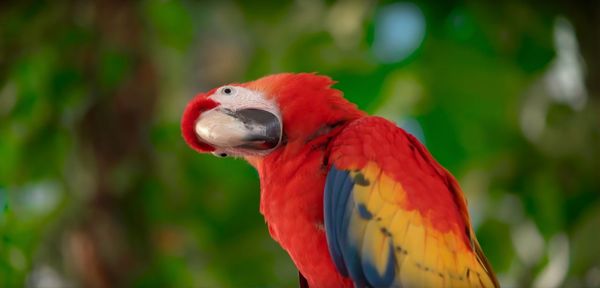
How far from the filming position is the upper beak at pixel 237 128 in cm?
62

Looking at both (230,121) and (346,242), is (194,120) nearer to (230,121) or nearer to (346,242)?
(230,121)

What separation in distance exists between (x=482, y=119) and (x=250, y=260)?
49 centimetres

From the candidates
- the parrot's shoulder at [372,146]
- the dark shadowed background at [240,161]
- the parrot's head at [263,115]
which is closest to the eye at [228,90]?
the parrot's head at [263,115]

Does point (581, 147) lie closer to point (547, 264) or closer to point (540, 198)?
point (540, 198)

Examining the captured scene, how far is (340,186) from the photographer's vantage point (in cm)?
63

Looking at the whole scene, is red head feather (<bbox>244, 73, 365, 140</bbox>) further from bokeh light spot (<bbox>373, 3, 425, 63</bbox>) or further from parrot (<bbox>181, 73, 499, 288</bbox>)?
bokeh light spot (<bbox>373, 3, 425, 63</bbox>)

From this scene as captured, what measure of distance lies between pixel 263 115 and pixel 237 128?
40 millimetres

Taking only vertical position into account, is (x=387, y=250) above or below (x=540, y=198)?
above

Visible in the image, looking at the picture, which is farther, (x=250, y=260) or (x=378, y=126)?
(x=250, y=260)

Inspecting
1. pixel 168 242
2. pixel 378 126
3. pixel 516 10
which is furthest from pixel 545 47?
pixel 168 242

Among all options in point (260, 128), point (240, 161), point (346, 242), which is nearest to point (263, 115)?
point (260, 128)

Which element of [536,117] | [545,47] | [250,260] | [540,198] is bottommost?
[250,260]

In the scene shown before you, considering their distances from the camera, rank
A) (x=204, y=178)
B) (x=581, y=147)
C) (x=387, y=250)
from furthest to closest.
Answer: (x=204, y=178) → (x=581, y=147) → (x=387, y=250)

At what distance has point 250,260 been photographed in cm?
121
